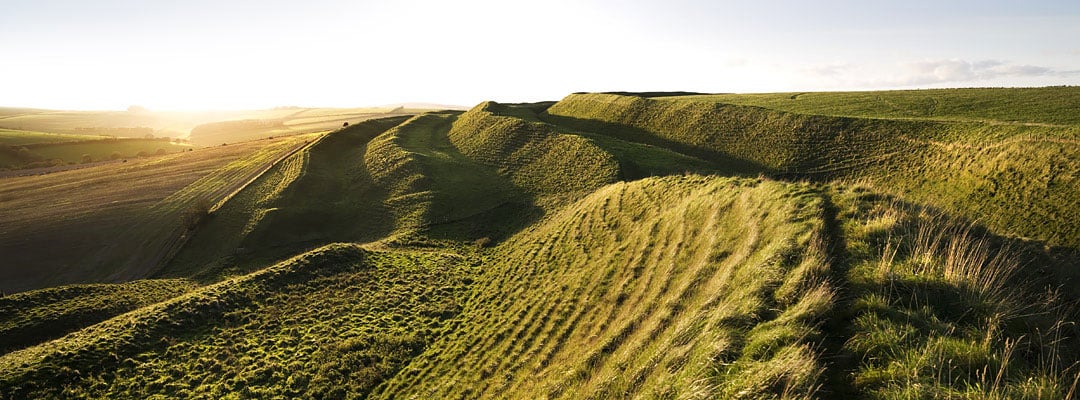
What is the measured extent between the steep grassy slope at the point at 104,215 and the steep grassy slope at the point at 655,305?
38.9m

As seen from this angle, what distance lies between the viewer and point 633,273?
67.9ft

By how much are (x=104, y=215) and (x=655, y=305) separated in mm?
71761

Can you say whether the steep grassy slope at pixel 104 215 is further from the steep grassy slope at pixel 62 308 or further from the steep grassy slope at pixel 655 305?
the steep grassy slope at pixel 655 305

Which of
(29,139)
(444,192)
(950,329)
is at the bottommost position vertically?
(444,192)

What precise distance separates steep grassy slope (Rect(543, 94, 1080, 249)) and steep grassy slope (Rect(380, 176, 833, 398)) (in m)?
6.90

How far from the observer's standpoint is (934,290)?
1002cm

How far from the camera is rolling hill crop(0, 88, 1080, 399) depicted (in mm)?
9227

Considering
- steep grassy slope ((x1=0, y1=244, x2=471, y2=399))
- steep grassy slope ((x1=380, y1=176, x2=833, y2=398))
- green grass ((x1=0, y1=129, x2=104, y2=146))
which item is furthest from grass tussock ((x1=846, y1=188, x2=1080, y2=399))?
green grass ((x1=0, y1=129, x2=104, y2=146))

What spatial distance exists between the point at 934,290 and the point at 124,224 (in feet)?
244

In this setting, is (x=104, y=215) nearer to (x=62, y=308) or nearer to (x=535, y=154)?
(x=62, y=308)

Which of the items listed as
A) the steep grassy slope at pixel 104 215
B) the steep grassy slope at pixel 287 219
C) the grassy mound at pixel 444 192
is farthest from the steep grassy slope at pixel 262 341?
the steep grassy slope at pixel 104 215

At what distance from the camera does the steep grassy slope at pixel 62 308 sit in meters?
26.1

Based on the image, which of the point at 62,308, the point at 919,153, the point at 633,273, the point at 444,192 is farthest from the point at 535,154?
the point at 62,308

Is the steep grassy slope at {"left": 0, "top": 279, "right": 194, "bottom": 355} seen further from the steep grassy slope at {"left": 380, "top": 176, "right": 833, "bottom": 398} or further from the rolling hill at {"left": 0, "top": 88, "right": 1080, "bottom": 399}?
the steep grassy slope at {"left": 380, "top": 176, "right": 833, "bottom": 398}
